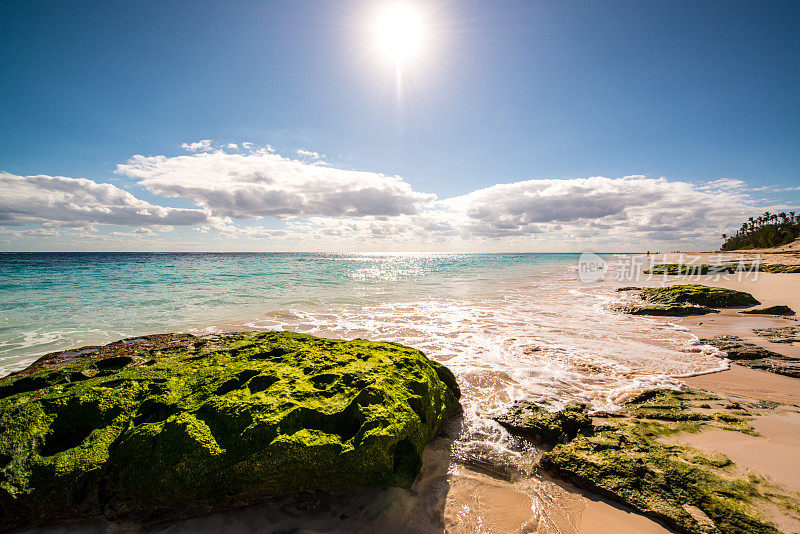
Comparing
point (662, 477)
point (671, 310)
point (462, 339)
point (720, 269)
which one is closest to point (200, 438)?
point (662, 477)

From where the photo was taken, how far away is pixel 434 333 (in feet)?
30.1

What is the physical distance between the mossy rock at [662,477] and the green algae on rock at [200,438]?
5.43 feet

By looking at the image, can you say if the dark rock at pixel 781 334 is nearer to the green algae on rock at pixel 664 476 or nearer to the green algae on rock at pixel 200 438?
the green algae on rock at pixel 664 476

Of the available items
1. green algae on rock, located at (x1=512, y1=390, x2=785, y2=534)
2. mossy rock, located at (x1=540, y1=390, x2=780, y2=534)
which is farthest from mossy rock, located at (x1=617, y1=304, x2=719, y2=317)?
mossy rock, located at (x1=540, y1=390, x2=780, y2=534)

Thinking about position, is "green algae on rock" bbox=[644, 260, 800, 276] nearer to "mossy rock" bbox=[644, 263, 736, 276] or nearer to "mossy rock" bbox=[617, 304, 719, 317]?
"mossy rock" bbox=[644, 263, 736, 276]

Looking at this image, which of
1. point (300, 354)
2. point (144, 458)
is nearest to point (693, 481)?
point (300, 354)

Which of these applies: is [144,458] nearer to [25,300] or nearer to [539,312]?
[539,312]

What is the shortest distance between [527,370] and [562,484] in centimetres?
327

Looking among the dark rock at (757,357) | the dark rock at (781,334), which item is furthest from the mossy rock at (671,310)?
the dark rock at (757,357)

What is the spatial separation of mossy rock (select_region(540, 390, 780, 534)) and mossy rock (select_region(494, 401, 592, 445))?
187 mm

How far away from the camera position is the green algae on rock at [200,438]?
270 cm

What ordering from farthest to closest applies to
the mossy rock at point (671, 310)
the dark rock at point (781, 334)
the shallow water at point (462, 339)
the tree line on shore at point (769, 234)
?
the tree line on shore at point (769, 234), the mossy rock at point (671, 310), the dark rock at point (781, 334), the shallow water at point (462, 339)

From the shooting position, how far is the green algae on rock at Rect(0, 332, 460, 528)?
106 inches

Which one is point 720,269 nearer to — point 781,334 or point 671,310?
point 671,310
